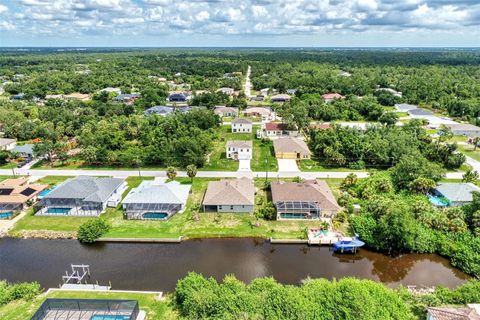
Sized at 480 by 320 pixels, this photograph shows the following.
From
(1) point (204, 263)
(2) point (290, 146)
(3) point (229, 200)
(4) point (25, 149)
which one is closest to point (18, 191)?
(4) point (25, 149)

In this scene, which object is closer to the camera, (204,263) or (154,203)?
(204,263)

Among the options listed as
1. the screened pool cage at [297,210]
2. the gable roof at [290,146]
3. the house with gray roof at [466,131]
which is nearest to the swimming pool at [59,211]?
the screened pool cage at [297,210]

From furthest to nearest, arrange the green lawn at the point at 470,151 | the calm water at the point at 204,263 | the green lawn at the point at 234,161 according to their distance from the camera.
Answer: the green lawn at the point at 470,151 → the green lawn at the point at 234,161 → the calm water at the point at 204,263

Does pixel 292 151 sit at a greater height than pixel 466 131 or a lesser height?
lesser

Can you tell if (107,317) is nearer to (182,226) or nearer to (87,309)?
(87,309)

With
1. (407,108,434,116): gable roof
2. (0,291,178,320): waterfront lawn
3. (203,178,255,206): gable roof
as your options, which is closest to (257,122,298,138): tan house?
(203,178,255,206): gable roof

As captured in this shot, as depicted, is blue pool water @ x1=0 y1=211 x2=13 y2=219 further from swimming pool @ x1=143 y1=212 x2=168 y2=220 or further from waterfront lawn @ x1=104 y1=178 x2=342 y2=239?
swimming pool @ x1=143 y1=212 x2=168 y2=220

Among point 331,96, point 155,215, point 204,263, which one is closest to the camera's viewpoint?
point 204,263

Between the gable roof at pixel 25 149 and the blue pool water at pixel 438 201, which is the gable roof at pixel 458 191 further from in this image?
the gable roof at pixel 25 149
